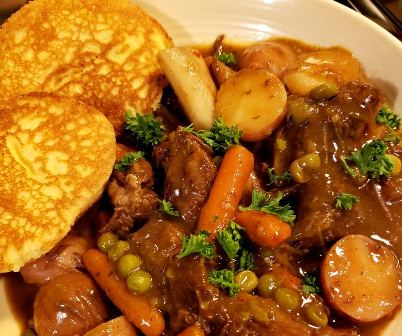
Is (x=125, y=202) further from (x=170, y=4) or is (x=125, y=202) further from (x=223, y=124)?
(x=170, y=4)

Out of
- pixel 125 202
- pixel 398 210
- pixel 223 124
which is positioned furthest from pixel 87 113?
pixel 398 210

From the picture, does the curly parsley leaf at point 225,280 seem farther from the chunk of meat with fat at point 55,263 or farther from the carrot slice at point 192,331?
the chunk of meat with fat at point 55,263

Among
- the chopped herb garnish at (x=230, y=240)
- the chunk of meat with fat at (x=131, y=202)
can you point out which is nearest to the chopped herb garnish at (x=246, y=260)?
the chopped herb garnish at (x=230, y=240)

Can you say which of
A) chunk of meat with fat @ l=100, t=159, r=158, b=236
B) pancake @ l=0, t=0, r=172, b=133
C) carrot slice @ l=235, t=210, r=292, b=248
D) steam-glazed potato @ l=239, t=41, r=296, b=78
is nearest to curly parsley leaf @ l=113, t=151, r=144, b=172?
chunk of meat with fat @ l=100, t=159, r=158, b=236

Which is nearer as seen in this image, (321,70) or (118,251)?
(118,251)

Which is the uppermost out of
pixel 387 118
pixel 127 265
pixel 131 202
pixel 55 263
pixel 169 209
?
pixel 387 118

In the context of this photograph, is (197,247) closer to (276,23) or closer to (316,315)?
(316,315)

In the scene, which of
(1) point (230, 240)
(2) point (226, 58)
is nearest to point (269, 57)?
(2) point (226, 58)

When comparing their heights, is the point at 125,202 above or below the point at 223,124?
below
